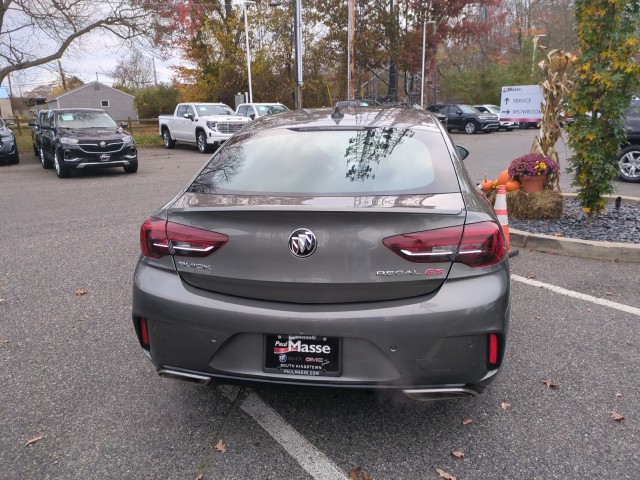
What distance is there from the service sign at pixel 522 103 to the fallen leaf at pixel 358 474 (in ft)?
21.2

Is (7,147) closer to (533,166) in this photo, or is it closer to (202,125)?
(202,125)

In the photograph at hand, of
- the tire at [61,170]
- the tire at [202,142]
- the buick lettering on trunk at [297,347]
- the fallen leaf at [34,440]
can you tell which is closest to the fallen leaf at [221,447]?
the buick lettering on trunk at [297,347]

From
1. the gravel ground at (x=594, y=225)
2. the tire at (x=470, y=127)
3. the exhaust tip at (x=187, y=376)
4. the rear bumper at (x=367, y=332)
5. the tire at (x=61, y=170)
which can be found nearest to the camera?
the rear bumper at (x=367, y=332)

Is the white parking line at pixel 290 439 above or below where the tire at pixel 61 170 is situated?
below

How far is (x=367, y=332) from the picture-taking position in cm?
226

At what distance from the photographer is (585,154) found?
20.0 ft

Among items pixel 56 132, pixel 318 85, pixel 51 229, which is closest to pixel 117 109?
pixel 318 85

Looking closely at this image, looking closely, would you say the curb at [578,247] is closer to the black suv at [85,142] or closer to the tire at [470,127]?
the black suv at [85,142]

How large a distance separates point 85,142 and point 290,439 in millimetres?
11763

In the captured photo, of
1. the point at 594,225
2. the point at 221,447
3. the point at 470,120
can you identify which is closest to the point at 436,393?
the point at 221,447

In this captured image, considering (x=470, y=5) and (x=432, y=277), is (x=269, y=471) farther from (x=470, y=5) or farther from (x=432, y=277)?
(x=470, y=5)

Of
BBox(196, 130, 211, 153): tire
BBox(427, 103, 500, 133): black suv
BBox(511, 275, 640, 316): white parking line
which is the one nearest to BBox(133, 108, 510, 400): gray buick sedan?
BBox(511, 275, 640, 316): white parking line

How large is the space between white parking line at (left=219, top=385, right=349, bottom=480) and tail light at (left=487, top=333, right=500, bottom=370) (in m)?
0.84

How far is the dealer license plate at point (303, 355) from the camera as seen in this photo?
7.64ft
